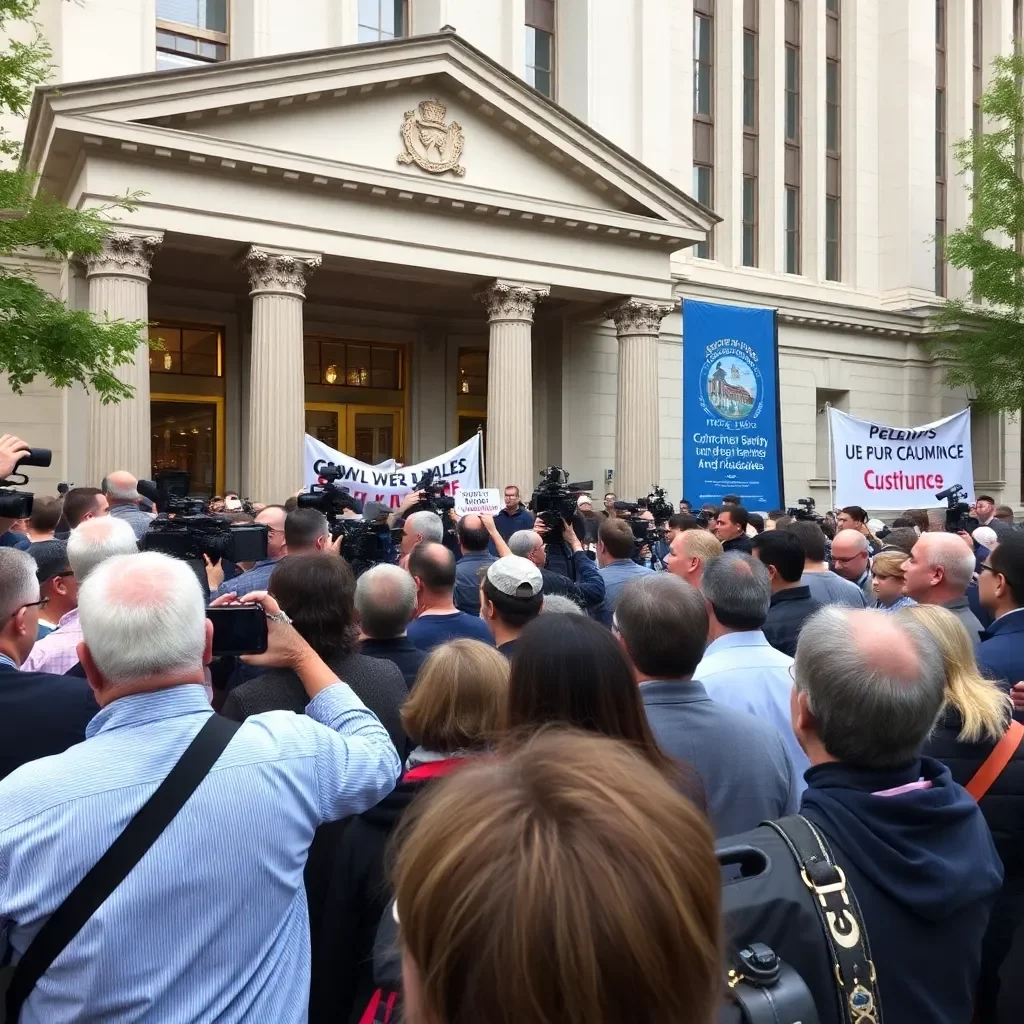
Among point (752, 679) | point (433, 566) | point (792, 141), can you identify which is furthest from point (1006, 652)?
point (792, 141)

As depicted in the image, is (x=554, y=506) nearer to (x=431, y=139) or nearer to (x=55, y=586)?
(x=55, y=586)

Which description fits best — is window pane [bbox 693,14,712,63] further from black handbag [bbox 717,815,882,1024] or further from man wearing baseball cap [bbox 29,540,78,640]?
black handbag [bbox 717,815,882,1024]

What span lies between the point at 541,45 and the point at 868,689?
23.2m

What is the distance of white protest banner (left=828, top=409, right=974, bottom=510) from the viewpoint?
14930mm

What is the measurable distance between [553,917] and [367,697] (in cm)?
245

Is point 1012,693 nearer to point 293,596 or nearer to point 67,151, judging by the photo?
point 293,596

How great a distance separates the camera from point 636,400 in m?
19.9

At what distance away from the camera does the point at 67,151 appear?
582 inches

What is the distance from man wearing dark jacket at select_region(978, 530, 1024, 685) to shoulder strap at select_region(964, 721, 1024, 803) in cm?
89

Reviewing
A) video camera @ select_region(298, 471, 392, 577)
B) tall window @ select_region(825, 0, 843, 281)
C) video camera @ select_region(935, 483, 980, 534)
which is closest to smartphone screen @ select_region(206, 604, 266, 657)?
video camera @ select_region(298, 471, 392, 577)

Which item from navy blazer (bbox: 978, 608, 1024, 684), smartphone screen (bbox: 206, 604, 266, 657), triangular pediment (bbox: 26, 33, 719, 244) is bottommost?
navy blazer (bbox: 978, 608, 1024, 684)

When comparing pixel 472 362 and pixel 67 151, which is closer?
pixel 67 151

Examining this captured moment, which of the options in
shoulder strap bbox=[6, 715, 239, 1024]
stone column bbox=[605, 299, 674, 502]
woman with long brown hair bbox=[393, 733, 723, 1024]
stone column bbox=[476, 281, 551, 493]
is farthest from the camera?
stone column bbox=[605, 299, 674, 502]

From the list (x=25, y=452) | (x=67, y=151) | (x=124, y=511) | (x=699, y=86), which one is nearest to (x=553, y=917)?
(x=25, y=452)
